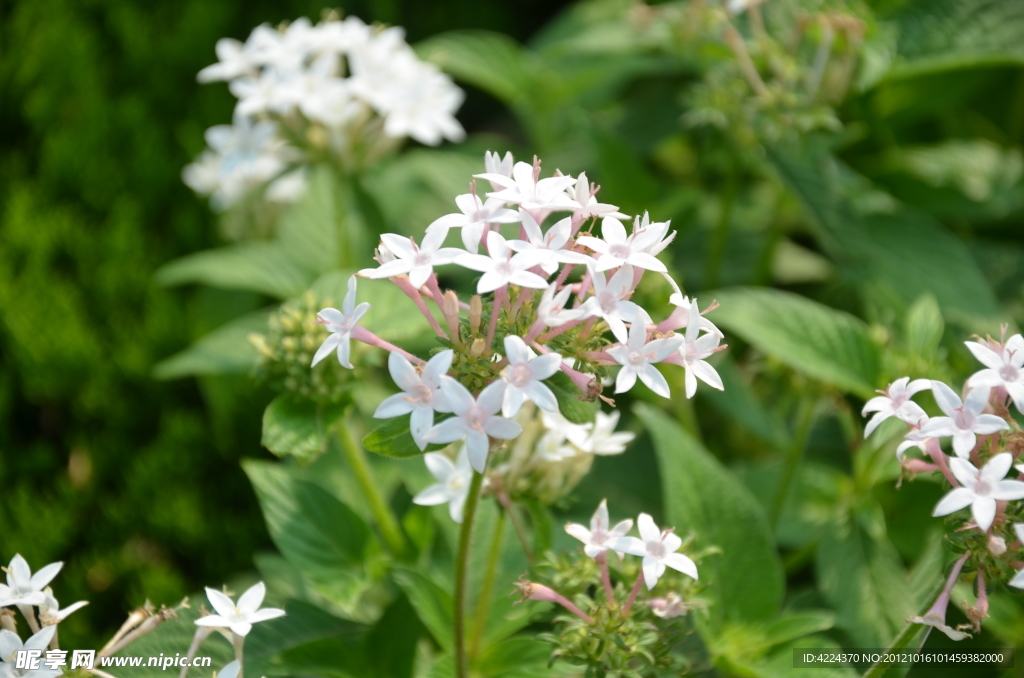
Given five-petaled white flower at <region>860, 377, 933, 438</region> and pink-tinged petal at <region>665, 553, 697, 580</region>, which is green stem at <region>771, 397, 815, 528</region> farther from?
pink-tinged petal at <region>665, 553, 697, 580</region>

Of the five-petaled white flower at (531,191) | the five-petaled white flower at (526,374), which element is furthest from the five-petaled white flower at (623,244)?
the five-petaled white flower at (526,374)

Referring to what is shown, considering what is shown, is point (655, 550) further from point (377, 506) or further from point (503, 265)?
point (377, 506)

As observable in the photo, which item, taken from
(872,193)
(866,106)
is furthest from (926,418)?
(866,106)

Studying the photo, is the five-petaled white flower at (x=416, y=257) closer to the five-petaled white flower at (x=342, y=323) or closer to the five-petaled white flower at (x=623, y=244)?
the five-petaled white flower at (x=342, y=323)

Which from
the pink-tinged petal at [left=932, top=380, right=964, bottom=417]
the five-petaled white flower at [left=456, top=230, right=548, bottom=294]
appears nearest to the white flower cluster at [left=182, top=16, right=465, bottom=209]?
the five-petaled white flower at [left=456, top=230, right=548, bottom=294]

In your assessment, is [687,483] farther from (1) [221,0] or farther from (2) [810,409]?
(1) [221,0]

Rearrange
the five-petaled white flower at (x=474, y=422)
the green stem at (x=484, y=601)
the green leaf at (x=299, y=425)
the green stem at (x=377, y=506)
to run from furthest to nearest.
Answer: the green stem at (x=377, y=506) < the green stem at (x=484, y=601) < the green leaf at (x=299, y=425) < the five-petaled white flower at (x=474, y=422)

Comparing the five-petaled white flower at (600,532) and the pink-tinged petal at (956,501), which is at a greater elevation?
the pink-tinged petal at (956,501)

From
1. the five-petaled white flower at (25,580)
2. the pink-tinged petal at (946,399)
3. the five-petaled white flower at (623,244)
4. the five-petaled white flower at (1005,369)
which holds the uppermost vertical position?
the five-petaled white flower at (623,244)
